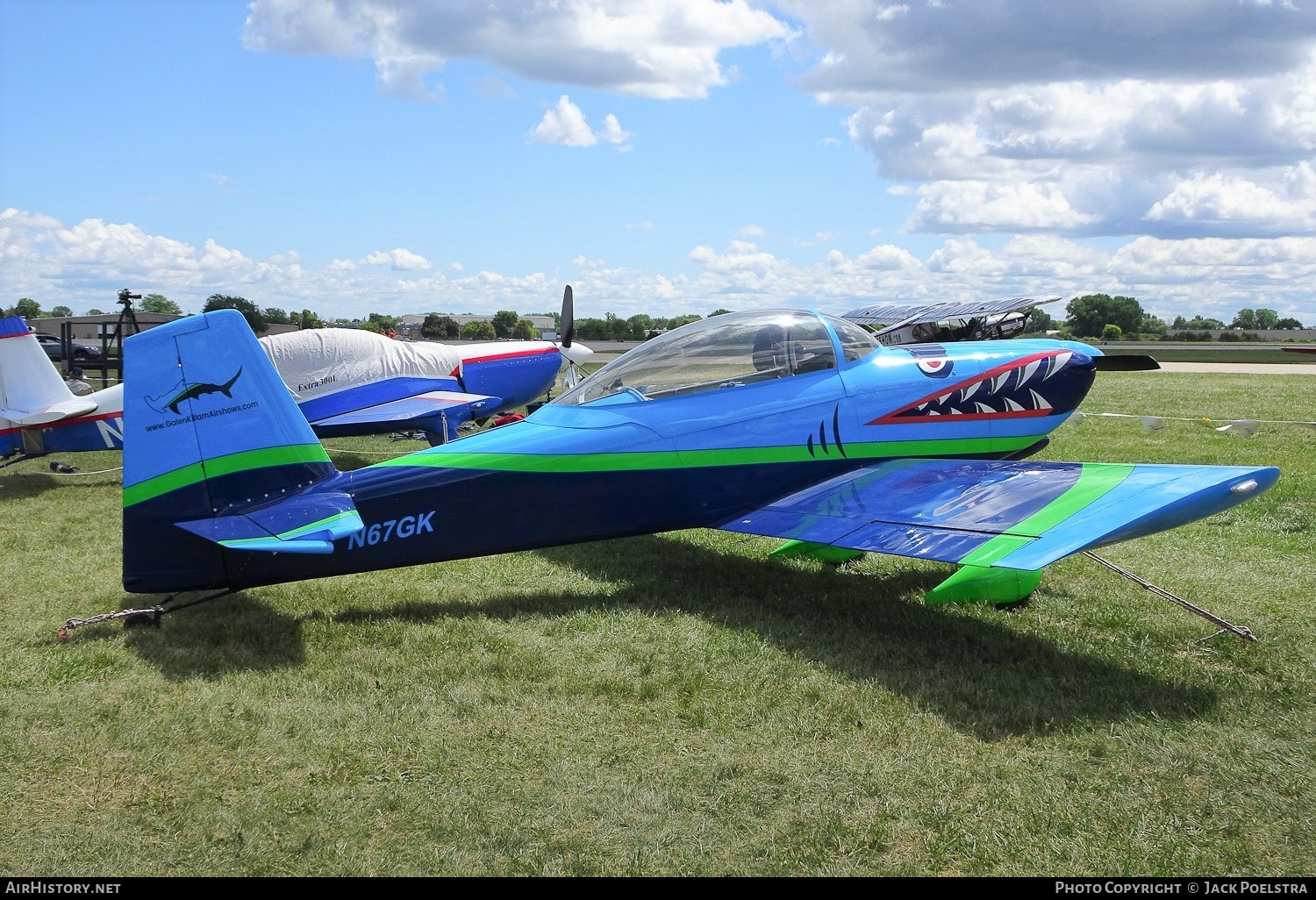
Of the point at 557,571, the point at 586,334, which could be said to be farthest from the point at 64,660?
the point at 586,334

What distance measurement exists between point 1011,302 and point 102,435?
64.9 feet

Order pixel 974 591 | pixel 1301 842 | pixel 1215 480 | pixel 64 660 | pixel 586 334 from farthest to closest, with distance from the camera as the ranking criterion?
pixel 586 334, pixel 974 591, pixel 64 660, pixel 1215 480, pixel 1301 842

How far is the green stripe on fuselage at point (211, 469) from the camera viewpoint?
503 cm

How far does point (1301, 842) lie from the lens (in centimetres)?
318

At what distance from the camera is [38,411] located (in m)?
11.2

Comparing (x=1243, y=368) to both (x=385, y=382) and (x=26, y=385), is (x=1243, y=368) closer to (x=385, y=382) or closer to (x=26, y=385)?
(x=385, y=382)

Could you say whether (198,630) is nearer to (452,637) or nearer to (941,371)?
(452,637)

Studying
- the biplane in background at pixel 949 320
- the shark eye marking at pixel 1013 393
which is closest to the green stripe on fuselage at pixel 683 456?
the shark eye marking at pixel 1013 393

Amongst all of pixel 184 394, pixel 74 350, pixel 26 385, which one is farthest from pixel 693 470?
pixel 74 350

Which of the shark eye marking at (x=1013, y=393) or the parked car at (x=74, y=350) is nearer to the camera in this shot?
the shark eye marking at (x=1013, y=393)

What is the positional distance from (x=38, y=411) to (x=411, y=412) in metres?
4.20

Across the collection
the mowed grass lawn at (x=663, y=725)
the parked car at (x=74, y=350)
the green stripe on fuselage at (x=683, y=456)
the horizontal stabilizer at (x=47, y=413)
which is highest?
the parked car at (x=74, y=350)

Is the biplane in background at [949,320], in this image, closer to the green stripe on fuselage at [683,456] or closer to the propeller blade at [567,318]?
the propeller blade at [567,318]

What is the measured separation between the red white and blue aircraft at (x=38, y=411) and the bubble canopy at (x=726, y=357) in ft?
25.4
